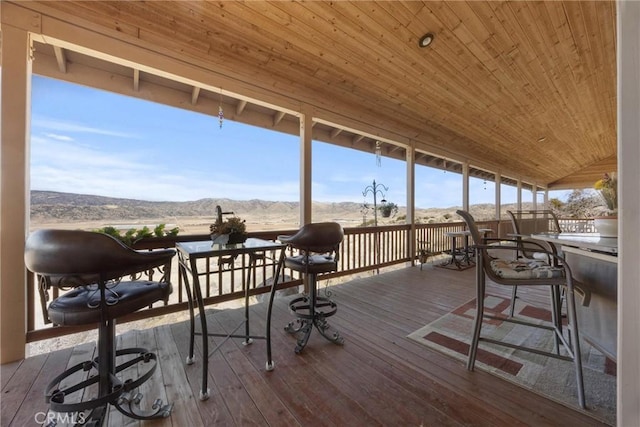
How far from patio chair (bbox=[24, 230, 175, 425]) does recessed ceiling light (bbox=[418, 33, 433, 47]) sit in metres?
3.15

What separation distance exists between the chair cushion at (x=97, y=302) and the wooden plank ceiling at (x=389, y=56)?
2204 millimetres

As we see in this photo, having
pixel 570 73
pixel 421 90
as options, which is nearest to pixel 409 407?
pixel 421 90

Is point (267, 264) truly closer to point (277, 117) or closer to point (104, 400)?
point (104, 400)

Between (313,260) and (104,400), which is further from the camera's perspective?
(313,260)

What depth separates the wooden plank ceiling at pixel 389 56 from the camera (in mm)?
2176

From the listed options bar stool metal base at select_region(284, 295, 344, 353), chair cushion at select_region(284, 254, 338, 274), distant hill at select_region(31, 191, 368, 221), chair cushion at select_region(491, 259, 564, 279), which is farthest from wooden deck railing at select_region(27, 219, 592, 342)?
chair cushion at select_region(491, 259, 564, 279)

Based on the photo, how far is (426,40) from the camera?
266 centimetres

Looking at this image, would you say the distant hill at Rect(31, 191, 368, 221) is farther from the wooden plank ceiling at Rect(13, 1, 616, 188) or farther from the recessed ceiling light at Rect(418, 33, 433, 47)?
the recessed ceiling light at Rect(418, 33, 433, 47)

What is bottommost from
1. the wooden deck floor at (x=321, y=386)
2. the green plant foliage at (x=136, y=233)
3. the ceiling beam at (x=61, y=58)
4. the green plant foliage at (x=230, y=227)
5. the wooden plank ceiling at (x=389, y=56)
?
the wooden deck floor at (x=321, y=386)

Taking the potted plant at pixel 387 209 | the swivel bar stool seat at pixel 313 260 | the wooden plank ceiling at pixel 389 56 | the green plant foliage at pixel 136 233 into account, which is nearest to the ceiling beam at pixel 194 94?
the wooden plank ceiling at pixel 389 56

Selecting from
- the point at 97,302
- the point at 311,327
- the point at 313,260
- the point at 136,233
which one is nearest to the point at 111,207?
the point at 136,233

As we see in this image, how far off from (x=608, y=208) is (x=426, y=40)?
2273mm

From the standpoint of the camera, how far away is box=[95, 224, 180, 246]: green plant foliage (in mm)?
2100

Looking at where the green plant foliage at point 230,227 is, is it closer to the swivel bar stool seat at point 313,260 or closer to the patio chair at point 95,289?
the swivel bar stool seat at point 313,260
